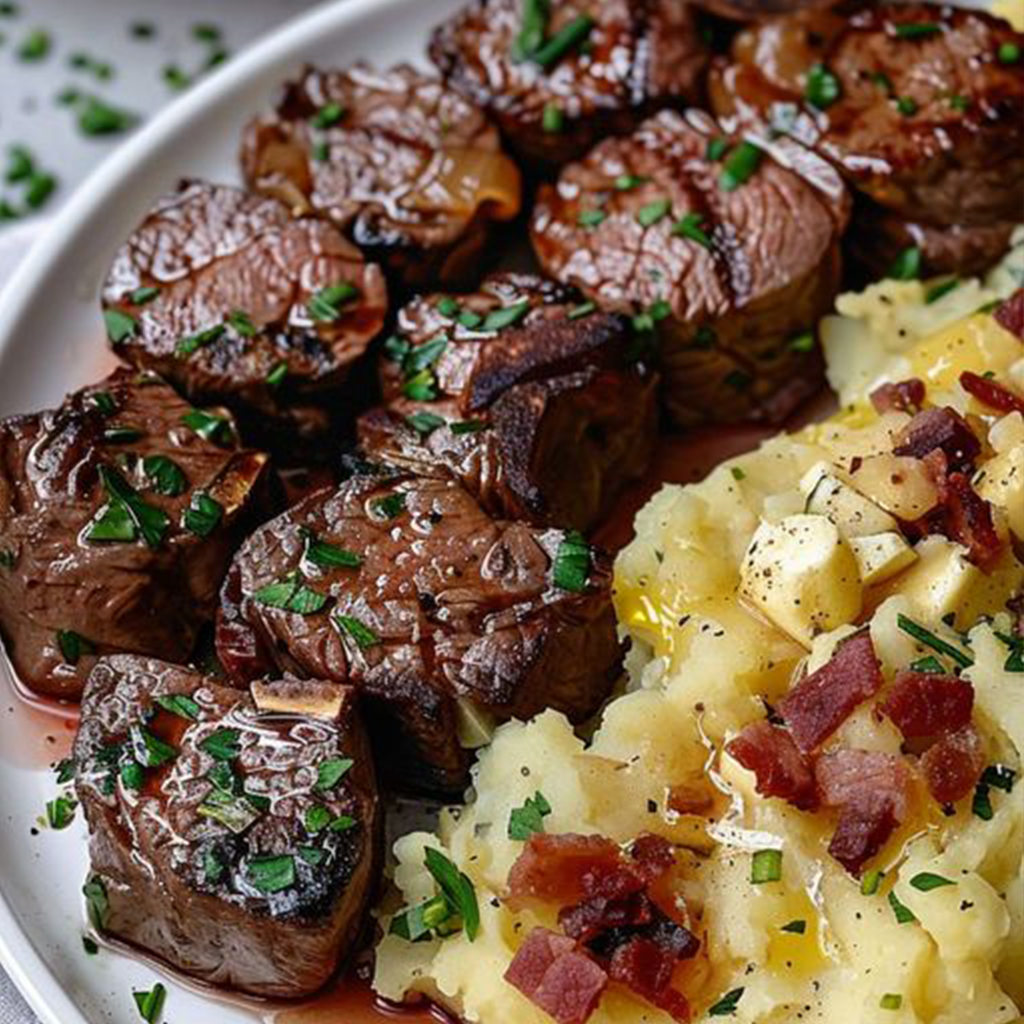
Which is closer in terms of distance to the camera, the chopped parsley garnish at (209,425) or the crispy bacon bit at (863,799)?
the crispy bacon bit at (863,799)

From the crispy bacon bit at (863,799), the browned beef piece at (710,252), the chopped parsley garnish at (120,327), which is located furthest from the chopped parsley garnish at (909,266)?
the chopped parsley garnish at (120,327)

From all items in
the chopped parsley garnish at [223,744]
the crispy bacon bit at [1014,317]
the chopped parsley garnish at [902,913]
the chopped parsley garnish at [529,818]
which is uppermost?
the chopped parsley garnish at [223,744]

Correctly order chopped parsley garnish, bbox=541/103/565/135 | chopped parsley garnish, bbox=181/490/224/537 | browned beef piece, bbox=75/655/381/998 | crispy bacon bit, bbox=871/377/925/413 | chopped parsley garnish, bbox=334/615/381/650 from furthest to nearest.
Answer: chopped parsley garnish, bbox=541/103/565/135 → crispy bacon bit, bbox=871/377/925/413 → chopped parsley garnish, bbox=181/490/224/537 → chopped parsley garnish, bbox=334/615/381/650 → browned beef piece, bbox=75/655/381/998

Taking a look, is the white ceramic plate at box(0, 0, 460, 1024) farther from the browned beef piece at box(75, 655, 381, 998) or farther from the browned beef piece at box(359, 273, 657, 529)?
the browned beef piece at box(359, 273, 657, 529)

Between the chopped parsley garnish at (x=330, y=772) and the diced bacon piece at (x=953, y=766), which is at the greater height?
the chopped parsley garnish at (x=330, y=772)

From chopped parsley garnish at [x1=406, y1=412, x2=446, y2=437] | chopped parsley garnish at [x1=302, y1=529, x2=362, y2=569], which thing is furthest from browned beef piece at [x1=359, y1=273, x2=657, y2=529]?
chopped parsley garnish at [x1=302, y1=529, x2=362, y2=569]

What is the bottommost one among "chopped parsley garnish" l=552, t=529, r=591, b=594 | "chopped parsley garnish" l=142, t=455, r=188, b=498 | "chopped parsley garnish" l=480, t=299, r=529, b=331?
"chopped parsley garnish" l=552, t=529, r=591, b=594

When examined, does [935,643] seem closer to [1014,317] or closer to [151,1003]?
[1014,317]

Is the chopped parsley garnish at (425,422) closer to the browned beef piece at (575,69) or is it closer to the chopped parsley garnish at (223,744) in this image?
the chopped parsley garnish at (223,744)
